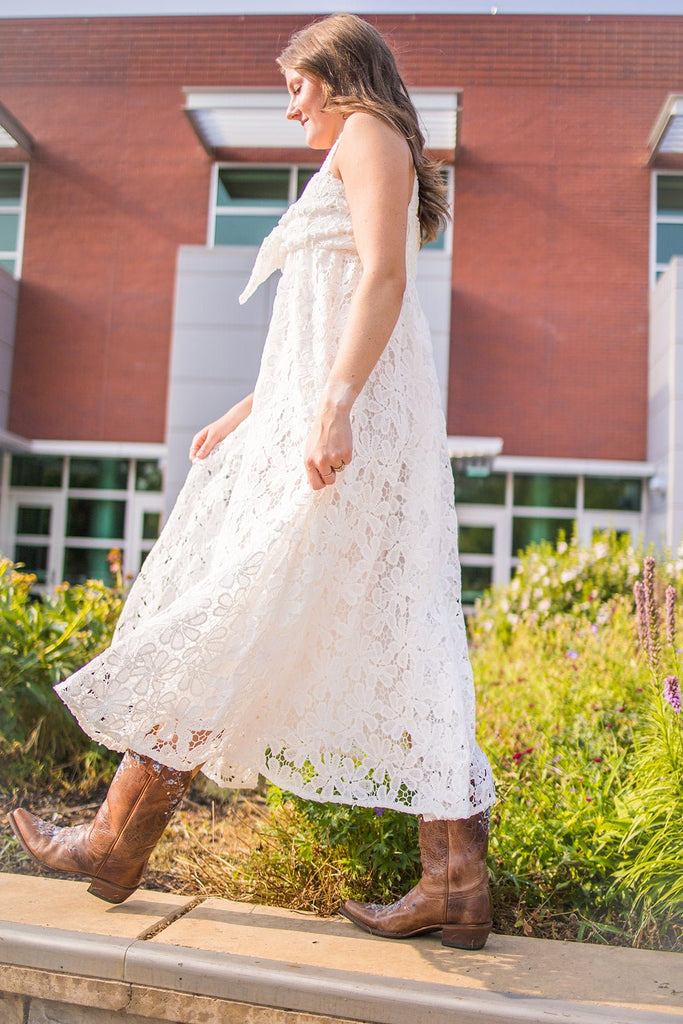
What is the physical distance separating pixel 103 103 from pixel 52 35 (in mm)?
907

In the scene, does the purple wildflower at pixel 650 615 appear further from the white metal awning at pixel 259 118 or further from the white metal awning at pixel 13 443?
the white metal awning at pixel 13 443

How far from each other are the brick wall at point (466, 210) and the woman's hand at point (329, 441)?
9.18 m

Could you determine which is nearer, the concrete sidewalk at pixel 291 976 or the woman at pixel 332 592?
the concrete sidewalk at pixel 291 976

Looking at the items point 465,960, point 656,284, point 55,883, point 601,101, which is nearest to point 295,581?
point 465,960

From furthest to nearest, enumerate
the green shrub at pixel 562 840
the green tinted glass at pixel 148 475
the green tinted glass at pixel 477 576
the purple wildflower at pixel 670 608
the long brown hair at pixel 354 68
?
1. the green tinted glass at pixel 148 475
2. the green tinted glass at pixel 477 576
3. the purple wildflower at pixel 670 608
4. the green shrub at pixel 562 840
5. the long brown hair at pixel 354 68

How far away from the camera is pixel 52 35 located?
10273 millimetres

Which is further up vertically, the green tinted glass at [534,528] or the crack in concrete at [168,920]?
the green tinted glass at [534,528]

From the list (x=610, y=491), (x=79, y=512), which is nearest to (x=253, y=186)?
(x=79, y=512)

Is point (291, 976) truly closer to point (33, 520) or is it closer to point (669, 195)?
point (33, 520)

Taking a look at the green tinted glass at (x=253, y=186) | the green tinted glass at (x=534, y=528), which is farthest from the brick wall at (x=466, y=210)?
the green tinted glass at (x=534, y=528)

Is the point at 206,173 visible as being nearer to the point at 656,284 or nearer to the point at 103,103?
the point at 103,103

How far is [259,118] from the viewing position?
9812 mm

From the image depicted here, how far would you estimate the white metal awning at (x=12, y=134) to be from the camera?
→ 10008mm

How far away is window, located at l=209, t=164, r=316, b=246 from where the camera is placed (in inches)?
417
